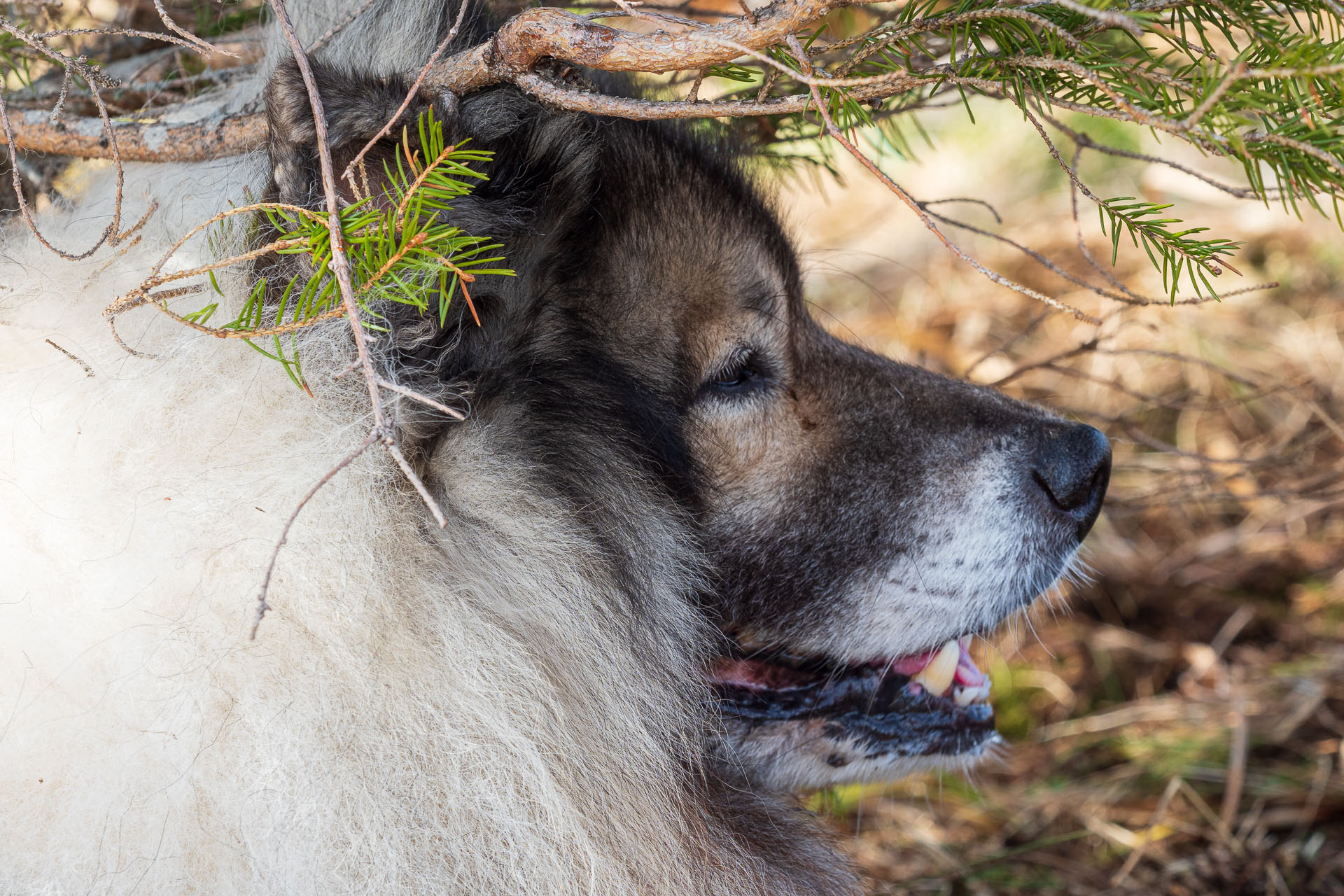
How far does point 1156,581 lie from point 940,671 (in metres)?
2.15

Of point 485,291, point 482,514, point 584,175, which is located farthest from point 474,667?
point 584,175

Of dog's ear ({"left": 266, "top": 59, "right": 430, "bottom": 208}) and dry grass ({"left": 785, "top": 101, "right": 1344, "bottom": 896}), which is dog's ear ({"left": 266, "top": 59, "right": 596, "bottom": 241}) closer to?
dog's ear ({"left": 266, "top": 59, "right": 430, "bottom": 208})

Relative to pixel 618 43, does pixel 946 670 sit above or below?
below

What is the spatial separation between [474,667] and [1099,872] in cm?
191

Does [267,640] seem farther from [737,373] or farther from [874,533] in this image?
[874,533]

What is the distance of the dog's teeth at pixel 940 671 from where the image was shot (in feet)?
6.50

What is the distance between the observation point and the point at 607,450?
5.29ft

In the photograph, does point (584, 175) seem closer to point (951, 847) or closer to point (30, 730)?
point (30, 730)

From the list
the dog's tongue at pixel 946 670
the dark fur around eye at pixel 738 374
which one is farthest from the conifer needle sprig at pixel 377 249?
the dog's tongue at pixel 946 670

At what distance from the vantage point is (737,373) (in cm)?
182

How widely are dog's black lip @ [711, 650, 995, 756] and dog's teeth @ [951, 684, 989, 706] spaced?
0.04 feet

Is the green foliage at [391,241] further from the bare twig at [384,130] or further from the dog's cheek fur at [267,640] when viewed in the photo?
the dog's cheek fur at [267,640]

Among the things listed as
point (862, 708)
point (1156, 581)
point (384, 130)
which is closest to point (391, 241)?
point (384, 130)

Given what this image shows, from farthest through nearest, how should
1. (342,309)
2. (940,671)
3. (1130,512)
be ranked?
(1130,512)
(940,671)
(342,309)
